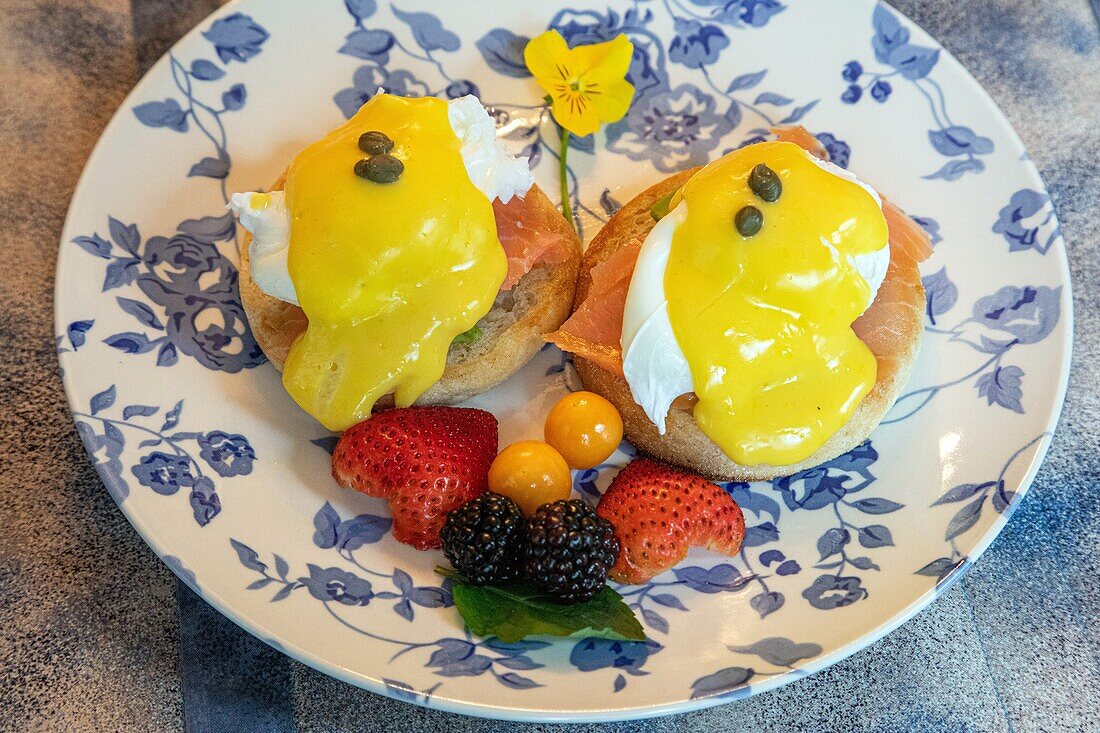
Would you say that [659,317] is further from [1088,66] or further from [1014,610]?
[1088,66]

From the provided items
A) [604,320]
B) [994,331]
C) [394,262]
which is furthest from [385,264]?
[994,331]

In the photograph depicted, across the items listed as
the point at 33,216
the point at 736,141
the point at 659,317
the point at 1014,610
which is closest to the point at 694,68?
the point at 736,141

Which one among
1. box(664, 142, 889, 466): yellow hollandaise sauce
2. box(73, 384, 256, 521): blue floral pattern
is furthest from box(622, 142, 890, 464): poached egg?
box(73, 384, 256, 521): blue floral pattern

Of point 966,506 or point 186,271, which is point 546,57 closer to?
point 186,271

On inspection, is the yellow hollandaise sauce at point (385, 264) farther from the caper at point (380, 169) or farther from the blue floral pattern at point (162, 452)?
the blue floral pattern at point (162, 452)

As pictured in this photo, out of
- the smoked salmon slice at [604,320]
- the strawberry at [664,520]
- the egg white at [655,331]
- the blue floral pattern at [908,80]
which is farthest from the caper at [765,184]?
the blue floral pattern at [908,80]

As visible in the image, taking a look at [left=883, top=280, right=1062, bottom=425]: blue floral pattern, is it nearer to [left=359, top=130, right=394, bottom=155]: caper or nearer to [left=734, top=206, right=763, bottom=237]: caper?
[left=734, top=206, right=763, bottom=237]: caper
